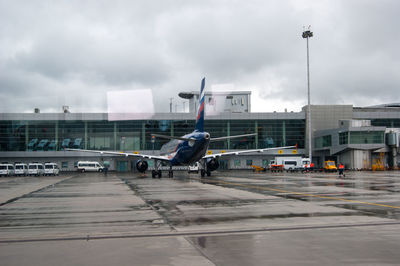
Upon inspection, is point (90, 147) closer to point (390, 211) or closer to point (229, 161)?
point (229, 161)

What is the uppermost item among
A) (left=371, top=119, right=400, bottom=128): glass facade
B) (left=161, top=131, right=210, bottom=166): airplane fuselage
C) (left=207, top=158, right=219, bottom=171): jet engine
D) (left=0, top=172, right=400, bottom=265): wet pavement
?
(left=371, top=119, right=400, bottom=128): glass facade

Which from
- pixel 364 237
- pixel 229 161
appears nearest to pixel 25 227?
pixel 364 237

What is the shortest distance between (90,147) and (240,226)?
92448 mm

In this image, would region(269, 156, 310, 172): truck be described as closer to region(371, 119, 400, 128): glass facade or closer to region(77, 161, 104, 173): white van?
region(371, 119, 400, 128): glass facade

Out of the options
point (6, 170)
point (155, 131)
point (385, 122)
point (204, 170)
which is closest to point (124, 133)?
point (155, 131)

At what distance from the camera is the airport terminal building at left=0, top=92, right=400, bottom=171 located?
96.9 m

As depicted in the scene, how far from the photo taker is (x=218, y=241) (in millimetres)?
9297

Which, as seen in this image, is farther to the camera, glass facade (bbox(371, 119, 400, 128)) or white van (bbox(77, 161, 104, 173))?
glass facade (bbox(371, 119, 400, 128))

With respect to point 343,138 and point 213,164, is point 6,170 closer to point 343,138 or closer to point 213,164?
point 213,164

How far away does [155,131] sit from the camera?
100750 millimetres

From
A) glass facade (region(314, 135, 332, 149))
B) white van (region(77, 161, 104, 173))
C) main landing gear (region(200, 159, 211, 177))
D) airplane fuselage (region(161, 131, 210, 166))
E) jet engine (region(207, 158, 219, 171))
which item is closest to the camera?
airplane fuselage (region(161, 131, 210, 166))

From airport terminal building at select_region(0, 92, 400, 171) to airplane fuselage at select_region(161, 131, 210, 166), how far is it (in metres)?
48.3

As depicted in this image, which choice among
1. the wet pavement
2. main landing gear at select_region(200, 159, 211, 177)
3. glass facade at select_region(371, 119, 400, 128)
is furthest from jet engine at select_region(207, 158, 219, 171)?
glass facade at select_region(371, 119, 400, 128)

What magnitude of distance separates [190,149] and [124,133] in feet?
197
